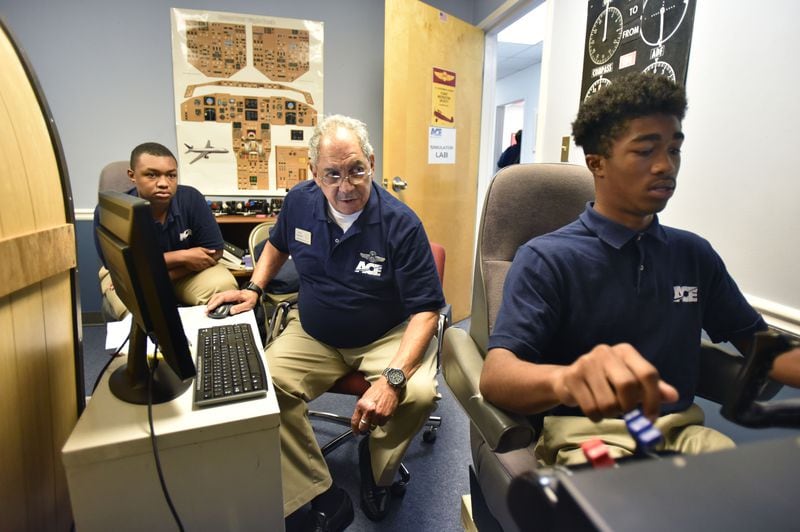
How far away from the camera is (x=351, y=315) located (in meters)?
1.44

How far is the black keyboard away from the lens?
2.76ft

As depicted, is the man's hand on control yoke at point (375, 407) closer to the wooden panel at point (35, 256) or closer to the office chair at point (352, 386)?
the office chair at point (352, 386)

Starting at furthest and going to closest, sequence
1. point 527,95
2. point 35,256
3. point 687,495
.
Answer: point 527,95 < point 35,256 < point 687,495

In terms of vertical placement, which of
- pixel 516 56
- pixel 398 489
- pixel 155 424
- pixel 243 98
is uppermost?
pixel 516 56

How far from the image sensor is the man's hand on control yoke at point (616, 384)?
45 cm

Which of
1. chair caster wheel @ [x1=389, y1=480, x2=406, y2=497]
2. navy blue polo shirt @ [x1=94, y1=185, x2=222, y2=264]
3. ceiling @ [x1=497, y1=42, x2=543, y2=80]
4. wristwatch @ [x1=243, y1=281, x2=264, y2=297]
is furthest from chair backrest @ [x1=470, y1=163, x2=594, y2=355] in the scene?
ceiling @ [x1=497, y1=42, x2=543, y2=80]

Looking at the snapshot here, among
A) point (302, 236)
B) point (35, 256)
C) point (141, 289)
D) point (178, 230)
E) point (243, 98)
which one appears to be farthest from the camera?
point (243, 98)

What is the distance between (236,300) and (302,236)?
1.05 ft

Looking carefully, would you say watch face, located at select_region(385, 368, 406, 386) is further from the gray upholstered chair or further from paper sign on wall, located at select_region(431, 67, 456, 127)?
paper sign on wall, located at select_region(431, 67, 456, 127)

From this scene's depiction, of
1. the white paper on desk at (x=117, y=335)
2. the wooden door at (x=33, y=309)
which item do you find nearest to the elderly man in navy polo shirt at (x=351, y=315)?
the white paper on desk at (x=117, y=335)

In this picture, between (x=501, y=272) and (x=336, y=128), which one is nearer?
(x=501, y=272)

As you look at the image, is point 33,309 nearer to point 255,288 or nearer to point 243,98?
point 255,288

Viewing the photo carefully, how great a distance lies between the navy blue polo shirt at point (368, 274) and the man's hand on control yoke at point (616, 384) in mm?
872

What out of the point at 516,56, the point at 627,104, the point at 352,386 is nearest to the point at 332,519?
the point at 352,386
